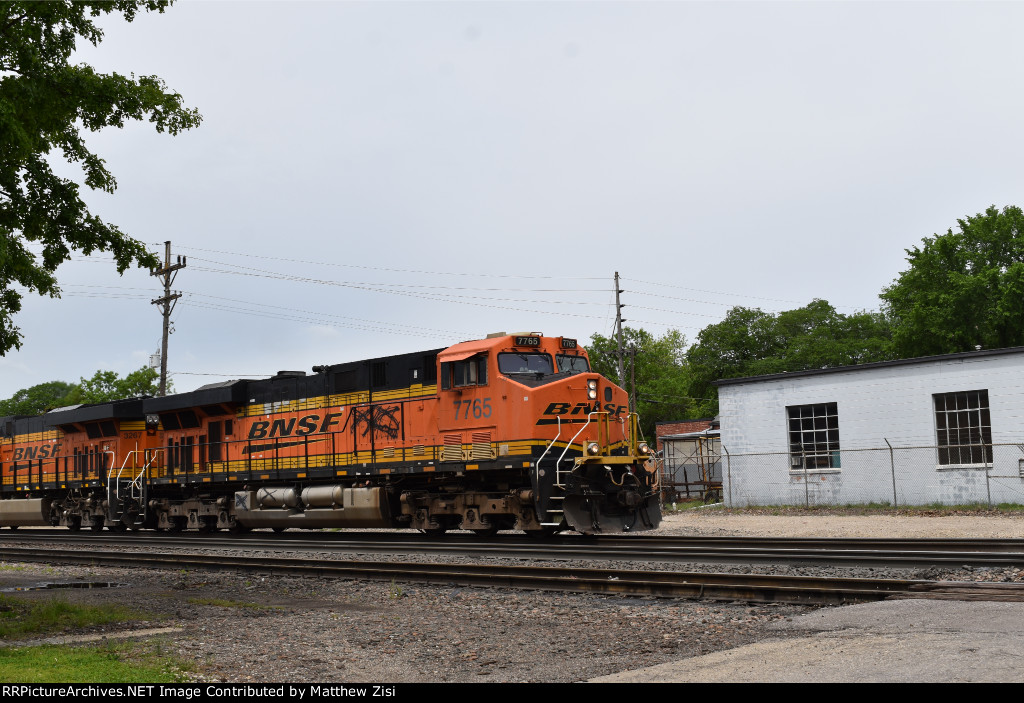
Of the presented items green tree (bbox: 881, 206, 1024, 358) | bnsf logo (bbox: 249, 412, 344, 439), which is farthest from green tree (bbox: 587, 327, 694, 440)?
bnsf logo (bbox: 249, 412, 344, 439)

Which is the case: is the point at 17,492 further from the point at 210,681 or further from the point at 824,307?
the point at 824,307

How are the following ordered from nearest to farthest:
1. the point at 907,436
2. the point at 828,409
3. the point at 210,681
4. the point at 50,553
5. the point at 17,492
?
1. the point at 210,681
2. the point at 50,553
3. the point at 907,436
4. the point at 828,409
5. the point at 17,492

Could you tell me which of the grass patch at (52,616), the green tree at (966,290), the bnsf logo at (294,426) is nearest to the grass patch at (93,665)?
the grass patch at (52,616)

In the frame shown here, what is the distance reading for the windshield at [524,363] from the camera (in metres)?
18.0

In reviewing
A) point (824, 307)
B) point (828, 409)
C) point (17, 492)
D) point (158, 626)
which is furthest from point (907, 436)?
point (824, 307)

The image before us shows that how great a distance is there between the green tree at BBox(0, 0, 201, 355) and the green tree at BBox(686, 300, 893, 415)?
67.9 metres

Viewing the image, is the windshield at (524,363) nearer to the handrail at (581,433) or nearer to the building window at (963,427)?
the handrail at (581,433)

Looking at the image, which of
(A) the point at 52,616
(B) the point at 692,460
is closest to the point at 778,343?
(B) the point at 692,460

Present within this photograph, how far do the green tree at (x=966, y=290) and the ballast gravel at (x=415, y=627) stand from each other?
47394 millimetres

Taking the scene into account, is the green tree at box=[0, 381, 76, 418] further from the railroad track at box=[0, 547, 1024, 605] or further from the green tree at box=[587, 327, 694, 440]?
the railroad track at box=[0, 547, 1024, 605]

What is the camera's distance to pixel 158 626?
907 cm

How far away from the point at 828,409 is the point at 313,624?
22.9 meters

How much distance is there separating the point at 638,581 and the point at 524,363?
7.99m

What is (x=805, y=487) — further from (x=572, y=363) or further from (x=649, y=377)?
(x=649, y=377)
